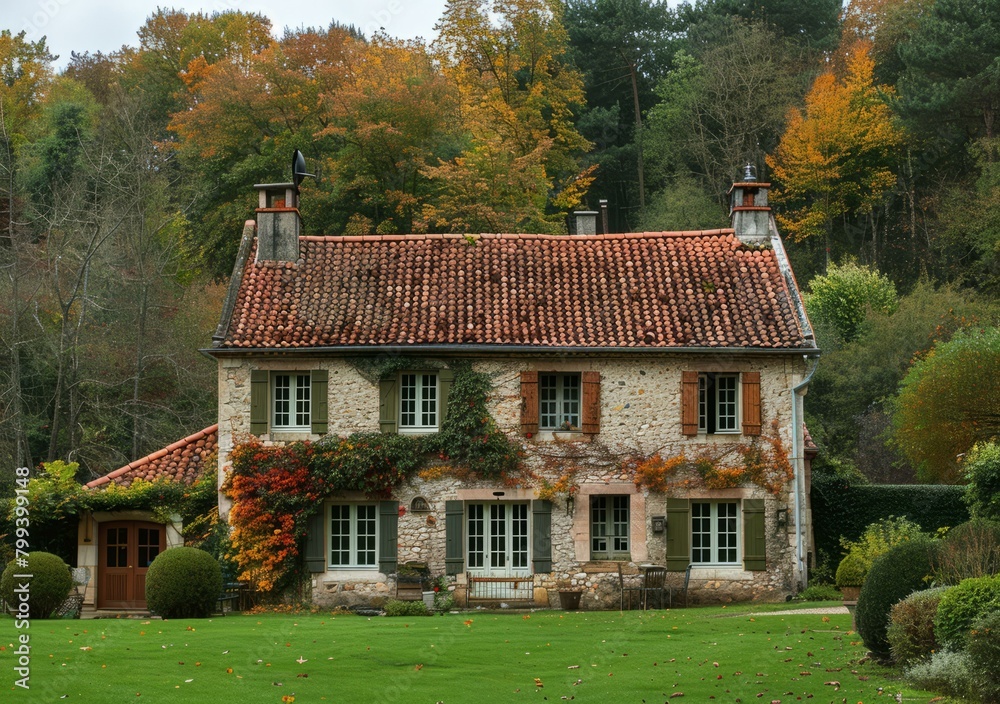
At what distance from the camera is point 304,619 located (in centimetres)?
2248

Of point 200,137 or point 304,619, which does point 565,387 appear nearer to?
point 304,619

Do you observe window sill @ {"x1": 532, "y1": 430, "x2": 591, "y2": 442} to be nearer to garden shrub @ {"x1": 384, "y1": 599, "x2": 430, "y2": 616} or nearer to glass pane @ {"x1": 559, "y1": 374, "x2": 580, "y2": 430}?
glass pane @ {"x1": 559, "y1": 374, "x2": 580, "y2": 430}

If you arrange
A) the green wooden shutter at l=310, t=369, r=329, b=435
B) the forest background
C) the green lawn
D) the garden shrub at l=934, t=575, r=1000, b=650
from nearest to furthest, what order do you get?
the garden shrub at l=934, t=575, r=1000, b=650 < the green lawn < the green wooden shutter at l=310, t=369, r=329, b=435 < the forest background

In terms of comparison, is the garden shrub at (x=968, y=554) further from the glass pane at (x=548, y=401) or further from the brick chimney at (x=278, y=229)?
the brick chimney at (x=278, y=229)

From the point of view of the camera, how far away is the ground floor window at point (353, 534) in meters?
25.5

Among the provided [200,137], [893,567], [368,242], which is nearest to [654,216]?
[200,137]

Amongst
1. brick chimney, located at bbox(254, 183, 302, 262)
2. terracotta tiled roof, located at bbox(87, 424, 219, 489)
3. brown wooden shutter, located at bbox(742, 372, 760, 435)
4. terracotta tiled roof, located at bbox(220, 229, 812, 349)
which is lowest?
terracotta tiled roof, located at bbox(87, 424, 219, 489)

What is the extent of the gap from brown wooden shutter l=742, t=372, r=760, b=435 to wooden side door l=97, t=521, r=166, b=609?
12.3 meters

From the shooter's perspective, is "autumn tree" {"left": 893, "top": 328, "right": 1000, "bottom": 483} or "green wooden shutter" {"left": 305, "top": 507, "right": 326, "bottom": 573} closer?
"green wooden shutter" {"left": 305, "top": 507, "right": 326, "bottom": 573}

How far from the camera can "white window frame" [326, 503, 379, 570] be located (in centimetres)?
2541

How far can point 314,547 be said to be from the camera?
2522 centimetres

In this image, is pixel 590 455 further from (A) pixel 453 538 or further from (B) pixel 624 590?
(A) pixel 453 538

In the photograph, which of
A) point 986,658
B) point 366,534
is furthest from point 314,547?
point 986,658

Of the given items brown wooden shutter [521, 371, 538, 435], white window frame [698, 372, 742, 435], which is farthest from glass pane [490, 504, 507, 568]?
white window frame [698, 372, 742, 435]
